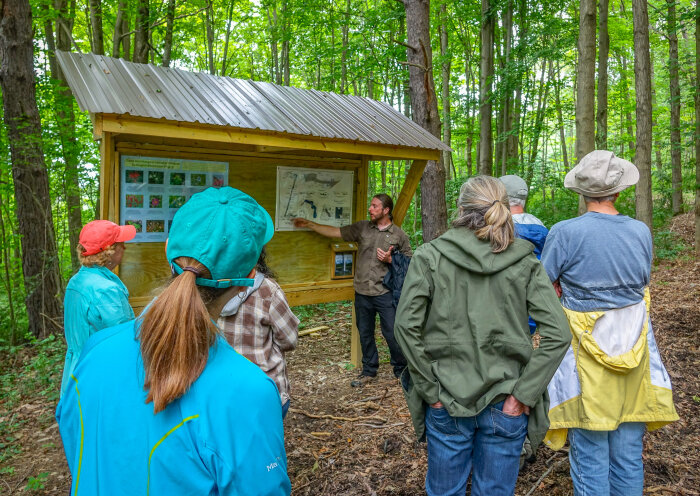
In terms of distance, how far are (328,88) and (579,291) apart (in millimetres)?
14297

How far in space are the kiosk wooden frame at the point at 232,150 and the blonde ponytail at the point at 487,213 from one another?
5.48 ft

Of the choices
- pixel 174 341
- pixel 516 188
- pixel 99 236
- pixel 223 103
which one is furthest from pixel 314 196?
pixel 174 341

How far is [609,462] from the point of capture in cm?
250

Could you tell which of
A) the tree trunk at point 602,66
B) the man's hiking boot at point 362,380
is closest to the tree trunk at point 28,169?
the man's hiking boot at point 362,380

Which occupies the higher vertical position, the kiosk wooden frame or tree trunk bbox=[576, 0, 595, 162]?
tree trunk bbox=[576, 0, 595, 162]

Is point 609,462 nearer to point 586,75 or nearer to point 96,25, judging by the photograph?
point 586,75

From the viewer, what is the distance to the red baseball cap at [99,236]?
9.80 feet

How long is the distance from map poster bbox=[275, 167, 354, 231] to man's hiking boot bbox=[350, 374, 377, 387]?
1.77m

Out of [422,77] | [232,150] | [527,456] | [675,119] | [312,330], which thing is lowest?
[527,456]

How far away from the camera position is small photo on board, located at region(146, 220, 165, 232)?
4004 mm

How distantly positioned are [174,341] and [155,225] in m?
3.30

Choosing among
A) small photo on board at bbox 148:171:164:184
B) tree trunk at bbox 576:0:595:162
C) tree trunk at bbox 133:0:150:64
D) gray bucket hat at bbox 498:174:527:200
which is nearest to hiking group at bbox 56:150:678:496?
gray bucket hat at bbox 498:174:527:200

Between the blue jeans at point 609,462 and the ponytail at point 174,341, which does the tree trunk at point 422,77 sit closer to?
the blue jeans at point 609,462

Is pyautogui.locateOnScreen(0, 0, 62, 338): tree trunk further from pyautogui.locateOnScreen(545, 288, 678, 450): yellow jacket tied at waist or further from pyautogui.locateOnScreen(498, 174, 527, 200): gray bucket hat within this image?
pyautogui.locateOnScreen(545, 288, 678, 450): yellow jacket tied at waist
